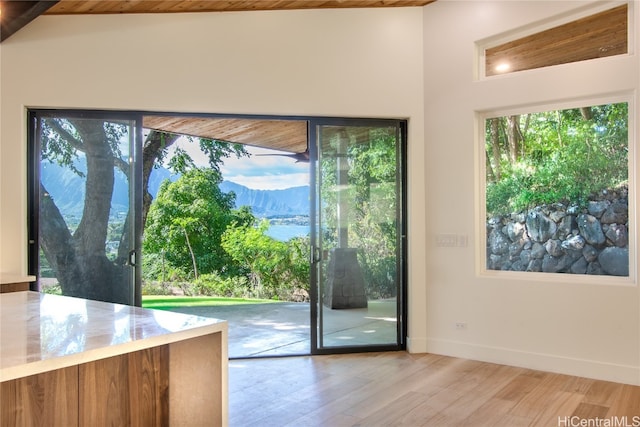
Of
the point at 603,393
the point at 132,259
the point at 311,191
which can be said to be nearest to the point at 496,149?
the point at 311,191

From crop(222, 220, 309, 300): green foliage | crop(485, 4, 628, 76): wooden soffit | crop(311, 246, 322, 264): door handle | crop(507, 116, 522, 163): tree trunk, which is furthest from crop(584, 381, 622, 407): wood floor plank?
crop(222, 220, 309, 300): green foliage

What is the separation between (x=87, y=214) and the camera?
4.11 metres

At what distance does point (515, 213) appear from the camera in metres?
4.31

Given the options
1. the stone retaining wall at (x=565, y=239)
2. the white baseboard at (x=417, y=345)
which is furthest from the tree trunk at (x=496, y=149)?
the white baseboard at (x=417, y=345)

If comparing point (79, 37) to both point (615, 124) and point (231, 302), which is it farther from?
point (231, 302)

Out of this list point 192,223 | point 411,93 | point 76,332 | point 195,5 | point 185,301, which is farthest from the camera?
point 192,223

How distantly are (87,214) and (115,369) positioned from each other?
9.57 feet

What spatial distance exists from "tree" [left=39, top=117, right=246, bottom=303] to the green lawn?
4.19 meters

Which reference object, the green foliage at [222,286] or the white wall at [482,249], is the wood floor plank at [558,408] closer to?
the white wall at [482,249]

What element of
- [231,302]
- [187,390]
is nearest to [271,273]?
[231,302]

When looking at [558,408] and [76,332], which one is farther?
[558,408]

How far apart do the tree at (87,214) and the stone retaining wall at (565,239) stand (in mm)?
3461

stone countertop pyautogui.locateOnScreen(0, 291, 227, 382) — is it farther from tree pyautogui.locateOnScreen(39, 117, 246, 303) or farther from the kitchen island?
tree pyautogui.locateOnScreen(39, 117, 246, 303)

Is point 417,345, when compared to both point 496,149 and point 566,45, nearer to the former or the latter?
point 496,149
